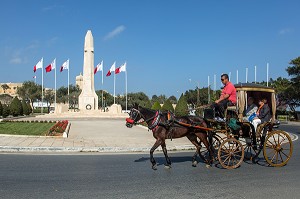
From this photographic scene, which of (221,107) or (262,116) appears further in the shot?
(262,116)

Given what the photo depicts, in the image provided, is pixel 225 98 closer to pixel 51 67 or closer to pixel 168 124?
pixel 168 124

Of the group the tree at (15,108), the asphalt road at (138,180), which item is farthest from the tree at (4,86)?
the asphalt road at (138,180)

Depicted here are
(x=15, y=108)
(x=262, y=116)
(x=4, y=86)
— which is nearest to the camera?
(x=262, y=116)

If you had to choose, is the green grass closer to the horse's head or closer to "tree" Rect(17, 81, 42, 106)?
the horse's head

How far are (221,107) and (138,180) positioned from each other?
3.37m

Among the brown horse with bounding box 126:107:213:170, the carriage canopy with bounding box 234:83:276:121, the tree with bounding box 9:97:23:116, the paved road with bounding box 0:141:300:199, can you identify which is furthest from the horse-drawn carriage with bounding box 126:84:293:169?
the tree with bounding box 9:97:23:116

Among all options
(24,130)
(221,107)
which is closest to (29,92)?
(24,130)

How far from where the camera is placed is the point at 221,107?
10.1 metres

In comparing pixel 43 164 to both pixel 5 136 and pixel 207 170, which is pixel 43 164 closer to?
pixel 207 170

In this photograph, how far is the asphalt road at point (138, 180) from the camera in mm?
6914

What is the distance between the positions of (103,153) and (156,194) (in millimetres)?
7261

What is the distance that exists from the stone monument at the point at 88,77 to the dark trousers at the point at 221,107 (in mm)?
57792

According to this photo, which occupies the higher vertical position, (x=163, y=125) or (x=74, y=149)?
(x=163, y=125)

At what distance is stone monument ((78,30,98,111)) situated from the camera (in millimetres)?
66188
